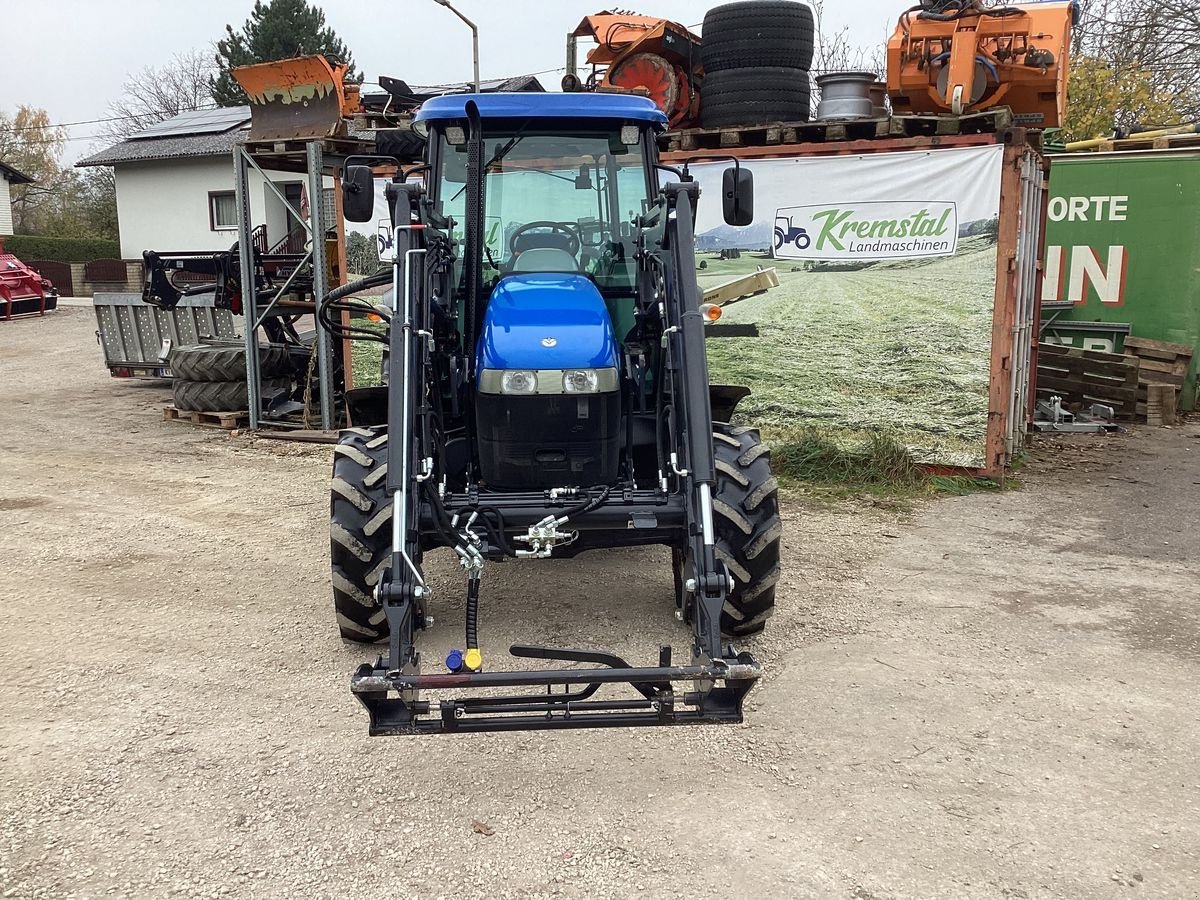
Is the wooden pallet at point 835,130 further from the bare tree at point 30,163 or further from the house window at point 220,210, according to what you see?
the bare tree at point 30,163

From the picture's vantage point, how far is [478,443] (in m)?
4.32

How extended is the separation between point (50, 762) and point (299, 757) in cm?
90

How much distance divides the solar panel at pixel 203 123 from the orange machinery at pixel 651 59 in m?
22.5

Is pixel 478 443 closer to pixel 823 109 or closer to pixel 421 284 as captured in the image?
pixel 421 284

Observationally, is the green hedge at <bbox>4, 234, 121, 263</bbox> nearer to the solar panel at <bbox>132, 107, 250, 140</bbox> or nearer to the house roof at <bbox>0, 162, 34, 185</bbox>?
the house roof at <bbox>0, 162, 34, 185</bbox>

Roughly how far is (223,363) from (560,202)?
6.95 m

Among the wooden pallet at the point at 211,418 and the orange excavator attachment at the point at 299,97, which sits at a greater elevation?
the orange excavator attachment at the point at 299,97

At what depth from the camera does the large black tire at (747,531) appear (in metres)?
4.38

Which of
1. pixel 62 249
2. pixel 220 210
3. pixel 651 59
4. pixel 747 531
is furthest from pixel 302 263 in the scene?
pixel 62 249

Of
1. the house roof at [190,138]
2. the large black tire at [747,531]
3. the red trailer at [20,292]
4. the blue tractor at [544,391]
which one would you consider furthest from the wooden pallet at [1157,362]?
the red trailer at [20,292]

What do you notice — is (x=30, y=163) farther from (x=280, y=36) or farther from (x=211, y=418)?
(x=211, y=418)

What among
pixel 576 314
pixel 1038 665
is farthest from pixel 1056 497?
pixel 576 314

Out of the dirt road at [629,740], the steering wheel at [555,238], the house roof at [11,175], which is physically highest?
the house roof at [11,175]

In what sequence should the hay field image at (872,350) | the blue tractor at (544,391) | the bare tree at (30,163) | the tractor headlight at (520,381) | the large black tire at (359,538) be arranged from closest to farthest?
the blue tractor at (544,391) < the tractor headlight at (520,381) < the large black tire at (359,538) < the hay field image at (872,350) < the bare tree at (30,163)
